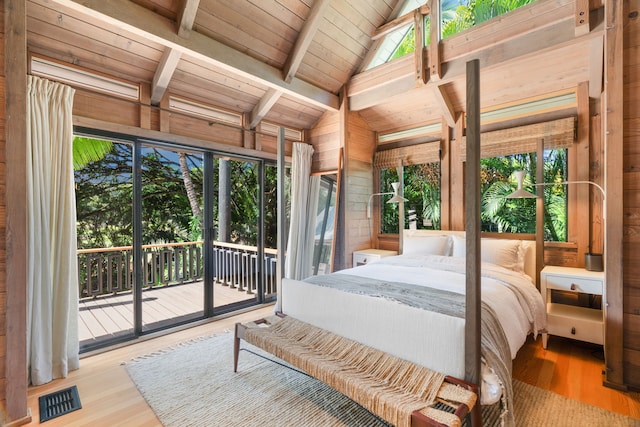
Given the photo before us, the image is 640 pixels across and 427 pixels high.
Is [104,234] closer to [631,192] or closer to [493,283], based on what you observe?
[493,283]

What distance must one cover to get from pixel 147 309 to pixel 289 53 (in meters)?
3.46

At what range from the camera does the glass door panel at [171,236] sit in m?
3.60

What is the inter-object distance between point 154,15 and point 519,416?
12.5 feet

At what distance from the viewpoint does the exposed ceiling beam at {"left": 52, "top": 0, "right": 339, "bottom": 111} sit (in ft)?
7.01

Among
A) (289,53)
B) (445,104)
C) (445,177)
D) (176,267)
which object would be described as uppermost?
(289,53)

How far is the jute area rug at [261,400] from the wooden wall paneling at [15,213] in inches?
26.4

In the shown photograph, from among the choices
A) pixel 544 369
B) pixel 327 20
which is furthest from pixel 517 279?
pixel 327 20

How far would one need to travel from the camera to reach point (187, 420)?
71.4 inches

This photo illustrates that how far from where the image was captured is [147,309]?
372cm

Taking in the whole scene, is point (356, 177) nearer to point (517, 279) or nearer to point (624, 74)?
point (517, 279)

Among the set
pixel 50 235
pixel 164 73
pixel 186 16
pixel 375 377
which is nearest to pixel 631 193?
pixel 375 377

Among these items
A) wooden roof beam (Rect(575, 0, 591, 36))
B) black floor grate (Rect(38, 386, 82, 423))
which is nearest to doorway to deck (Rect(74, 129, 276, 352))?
black floor grate (Rect(38, 386, 82, 423))

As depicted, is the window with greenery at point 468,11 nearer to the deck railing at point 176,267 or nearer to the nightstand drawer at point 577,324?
the nightstand drawer at point 577,324

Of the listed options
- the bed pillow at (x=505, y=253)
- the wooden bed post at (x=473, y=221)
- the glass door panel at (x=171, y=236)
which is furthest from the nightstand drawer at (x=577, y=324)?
the glass door panel at (x=171, y=236)
